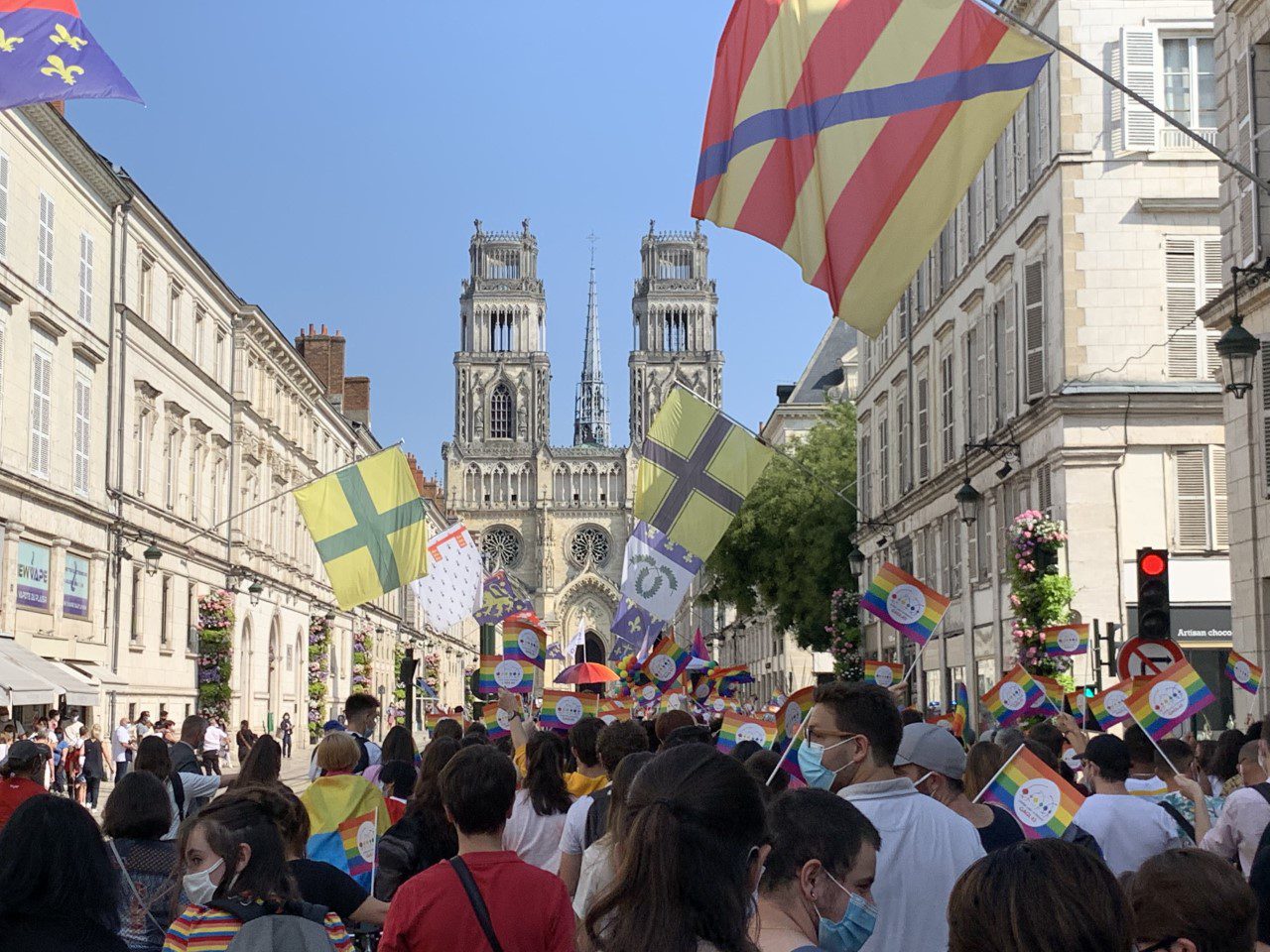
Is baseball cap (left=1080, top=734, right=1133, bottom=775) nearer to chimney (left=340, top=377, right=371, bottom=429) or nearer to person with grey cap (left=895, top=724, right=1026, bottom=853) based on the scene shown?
person with grey cap (left=895, top=724, right=1026, bottom=853)

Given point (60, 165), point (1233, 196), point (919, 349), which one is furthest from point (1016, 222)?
point (60, 165)

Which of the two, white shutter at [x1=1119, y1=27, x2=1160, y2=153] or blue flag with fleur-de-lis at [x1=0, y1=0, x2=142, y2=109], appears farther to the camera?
white shutter at [x1=1119, y1=27, x2=1160, y2=153]

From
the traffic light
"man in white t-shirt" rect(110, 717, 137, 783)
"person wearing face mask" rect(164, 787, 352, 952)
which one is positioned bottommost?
"man in white t-shirt" rect(110, 717, 137, 783)

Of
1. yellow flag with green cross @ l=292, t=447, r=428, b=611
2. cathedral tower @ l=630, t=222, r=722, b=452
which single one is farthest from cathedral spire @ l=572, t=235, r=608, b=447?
yellow flag with green cross @ l=292, t=447, r=428, b=611

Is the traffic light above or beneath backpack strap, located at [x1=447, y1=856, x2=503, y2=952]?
above

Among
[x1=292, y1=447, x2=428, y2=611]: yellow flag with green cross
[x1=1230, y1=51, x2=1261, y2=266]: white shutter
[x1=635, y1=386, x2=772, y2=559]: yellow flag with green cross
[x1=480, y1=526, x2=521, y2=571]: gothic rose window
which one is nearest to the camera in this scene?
[x1=1230, y1=51, x2=1261, y2=266]: white shutter

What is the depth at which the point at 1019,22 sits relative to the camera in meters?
10.3

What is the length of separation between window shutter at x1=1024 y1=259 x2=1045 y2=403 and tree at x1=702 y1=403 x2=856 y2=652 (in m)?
21.2

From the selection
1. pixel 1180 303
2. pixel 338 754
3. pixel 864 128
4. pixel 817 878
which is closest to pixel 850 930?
pixel 817 878

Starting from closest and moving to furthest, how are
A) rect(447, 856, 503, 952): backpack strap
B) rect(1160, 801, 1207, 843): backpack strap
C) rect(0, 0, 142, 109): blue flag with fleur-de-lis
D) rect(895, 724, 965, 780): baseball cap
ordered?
rect(447, 856, 503, 952): backpack strap < rect(895, 724, 965, 780): baseball cap < rect(1160, 801, 1207, 843): backpack strap < rect(0, 0, 142, 109): blue flag with fleur-de-lis

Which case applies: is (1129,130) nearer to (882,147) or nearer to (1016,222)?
(1016,222)

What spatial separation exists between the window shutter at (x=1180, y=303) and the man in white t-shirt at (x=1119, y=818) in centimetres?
1973

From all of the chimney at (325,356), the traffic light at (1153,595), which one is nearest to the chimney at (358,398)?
the chimney at (325,356)

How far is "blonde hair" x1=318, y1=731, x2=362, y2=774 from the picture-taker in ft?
27.5
